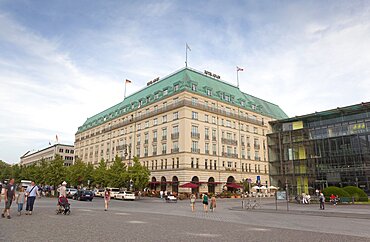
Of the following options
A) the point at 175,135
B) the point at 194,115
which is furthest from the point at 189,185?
the point at 194,115

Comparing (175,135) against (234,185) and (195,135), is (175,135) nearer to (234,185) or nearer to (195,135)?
(195,135)

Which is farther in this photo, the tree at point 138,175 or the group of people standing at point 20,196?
the tree at point 138,175

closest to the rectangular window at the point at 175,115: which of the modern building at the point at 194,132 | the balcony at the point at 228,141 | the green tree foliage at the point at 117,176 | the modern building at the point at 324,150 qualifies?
the modern building at the point at 194,132

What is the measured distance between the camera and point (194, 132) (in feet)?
194

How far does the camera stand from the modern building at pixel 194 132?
58.1 meters

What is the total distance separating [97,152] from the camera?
293 feet

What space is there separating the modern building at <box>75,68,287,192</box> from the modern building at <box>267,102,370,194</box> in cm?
483

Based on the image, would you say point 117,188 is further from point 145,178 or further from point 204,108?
point 204,108

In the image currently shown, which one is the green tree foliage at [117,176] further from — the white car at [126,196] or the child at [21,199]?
the child at [21,199]

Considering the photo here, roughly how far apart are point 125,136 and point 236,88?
30359 mm

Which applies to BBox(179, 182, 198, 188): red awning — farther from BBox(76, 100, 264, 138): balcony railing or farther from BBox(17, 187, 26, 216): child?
BBox(17, 187, 26, 216): child

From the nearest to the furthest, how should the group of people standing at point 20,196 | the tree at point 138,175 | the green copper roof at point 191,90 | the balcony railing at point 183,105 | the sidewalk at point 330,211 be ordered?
1. the group of people standing at point 20,196
2. the sidewalk at point 330,211
3. the tree at point 138,175
4. the balcony railing at point 183,105
5. the green copper roof at point 191,90

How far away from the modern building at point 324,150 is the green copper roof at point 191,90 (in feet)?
33.3

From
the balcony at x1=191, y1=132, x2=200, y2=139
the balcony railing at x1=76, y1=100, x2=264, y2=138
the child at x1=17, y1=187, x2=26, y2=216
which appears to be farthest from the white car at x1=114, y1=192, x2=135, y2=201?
the child at x1=17, y1=187, x2=26, y2=216
